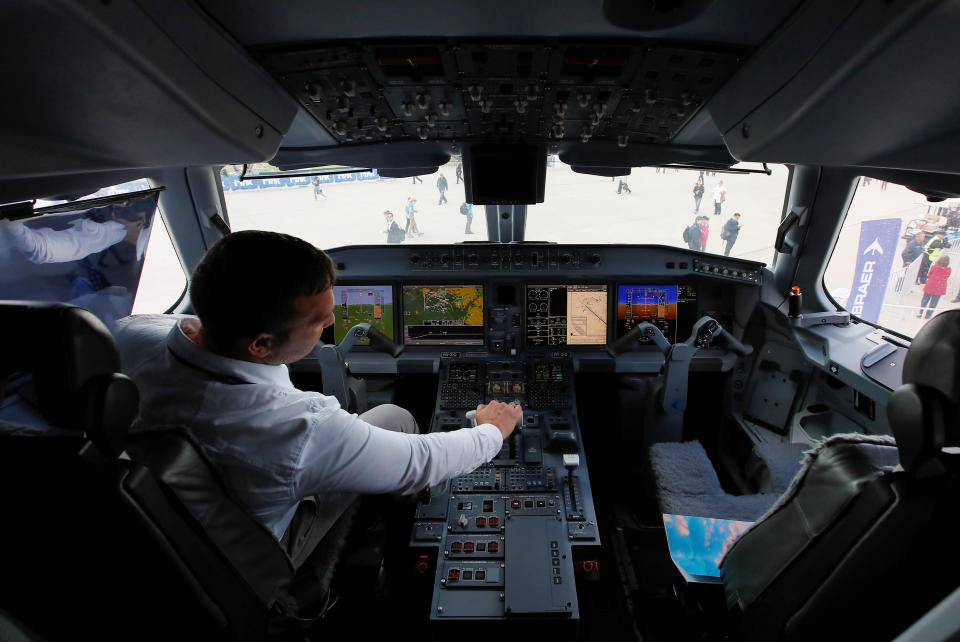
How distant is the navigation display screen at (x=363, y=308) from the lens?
300 cm

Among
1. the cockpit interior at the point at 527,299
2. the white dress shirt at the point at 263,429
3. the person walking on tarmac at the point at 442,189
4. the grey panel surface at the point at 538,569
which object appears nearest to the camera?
the cockpit interior at the point at 527,299

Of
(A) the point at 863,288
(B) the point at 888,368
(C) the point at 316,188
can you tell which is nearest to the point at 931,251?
(A) the point at 863,288

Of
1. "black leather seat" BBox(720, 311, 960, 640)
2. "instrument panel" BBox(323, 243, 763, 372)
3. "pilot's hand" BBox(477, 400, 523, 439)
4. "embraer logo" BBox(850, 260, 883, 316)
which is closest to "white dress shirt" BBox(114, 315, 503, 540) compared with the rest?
"pilot's hand" BBox(477, 400, 523, 439)

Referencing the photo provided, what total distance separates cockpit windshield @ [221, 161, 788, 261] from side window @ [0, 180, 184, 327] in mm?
787

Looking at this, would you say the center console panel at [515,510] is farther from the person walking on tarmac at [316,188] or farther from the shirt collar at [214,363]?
the person walking on tarmac at [316,188]

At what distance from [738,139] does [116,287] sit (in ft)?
9.37

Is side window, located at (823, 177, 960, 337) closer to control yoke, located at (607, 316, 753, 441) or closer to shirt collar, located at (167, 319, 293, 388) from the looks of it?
control yoke, located at (607, 316, 753, 441)

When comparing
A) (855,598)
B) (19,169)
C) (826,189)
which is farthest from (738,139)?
(19,169)

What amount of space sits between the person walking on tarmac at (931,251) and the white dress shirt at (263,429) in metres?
2.53

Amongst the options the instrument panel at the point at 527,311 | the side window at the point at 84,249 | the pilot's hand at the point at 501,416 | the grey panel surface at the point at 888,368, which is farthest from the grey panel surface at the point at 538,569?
the side window at the point at 84,249

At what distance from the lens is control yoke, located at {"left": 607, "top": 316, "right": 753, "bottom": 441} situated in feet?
8.32

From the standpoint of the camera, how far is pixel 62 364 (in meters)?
0.71

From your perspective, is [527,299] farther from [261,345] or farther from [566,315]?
[261,345]

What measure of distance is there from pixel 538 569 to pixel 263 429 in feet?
4.04
